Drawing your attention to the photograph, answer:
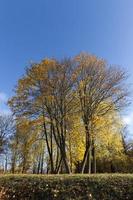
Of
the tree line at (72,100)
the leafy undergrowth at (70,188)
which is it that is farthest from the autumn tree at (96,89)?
the leafy undergrowth at (70,188)

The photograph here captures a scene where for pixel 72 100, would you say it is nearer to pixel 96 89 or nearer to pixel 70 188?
pixel 96 89

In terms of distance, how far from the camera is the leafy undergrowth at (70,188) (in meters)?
7.82

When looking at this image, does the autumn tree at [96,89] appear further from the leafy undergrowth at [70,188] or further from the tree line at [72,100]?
the leafy undergrowth at [70,188]

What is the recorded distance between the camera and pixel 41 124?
2081 centimetres

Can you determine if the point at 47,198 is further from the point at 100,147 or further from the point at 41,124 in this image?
the point at 100,147

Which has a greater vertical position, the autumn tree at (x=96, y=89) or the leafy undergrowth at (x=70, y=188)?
the autumn tree at (x=96, y=89)

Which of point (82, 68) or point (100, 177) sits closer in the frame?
point (100, 177)

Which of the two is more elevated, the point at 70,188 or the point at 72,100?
the point at 72,100

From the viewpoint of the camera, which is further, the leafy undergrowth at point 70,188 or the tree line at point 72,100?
the tree line at point 72,100

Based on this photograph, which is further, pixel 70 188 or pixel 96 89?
pixel 96 89

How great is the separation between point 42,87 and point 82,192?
1237 centimetres

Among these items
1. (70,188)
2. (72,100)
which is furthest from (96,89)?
(70,188)

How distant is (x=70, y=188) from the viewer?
792cm

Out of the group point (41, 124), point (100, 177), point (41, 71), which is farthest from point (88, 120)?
point (100, 177)
